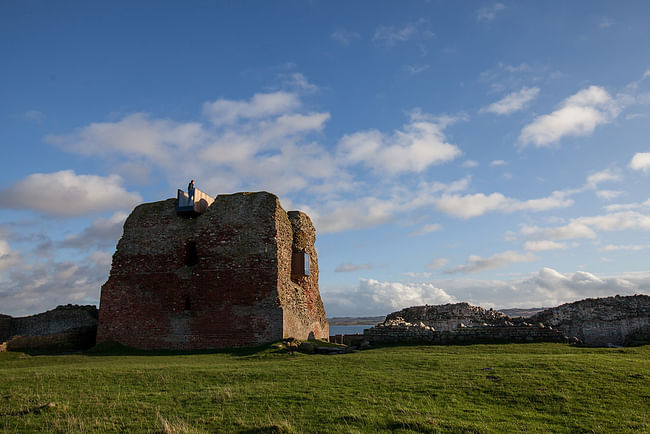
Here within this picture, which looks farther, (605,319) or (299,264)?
(299,264)

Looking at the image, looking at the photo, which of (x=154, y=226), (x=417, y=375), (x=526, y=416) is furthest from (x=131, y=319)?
(x=526, y=416)

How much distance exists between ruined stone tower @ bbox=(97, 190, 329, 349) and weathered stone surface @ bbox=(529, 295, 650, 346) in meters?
12.8

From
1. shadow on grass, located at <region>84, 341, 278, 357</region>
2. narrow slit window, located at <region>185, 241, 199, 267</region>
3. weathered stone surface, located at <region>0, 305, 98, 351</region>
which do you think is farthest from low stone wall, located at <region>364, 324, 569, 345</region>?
weathered stone surface, located at <region>0, 305, 98, 351</region>

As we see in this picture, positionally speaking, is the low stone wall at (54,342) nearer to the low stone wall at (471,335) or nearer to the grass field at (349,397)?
the grass field at (349,397)

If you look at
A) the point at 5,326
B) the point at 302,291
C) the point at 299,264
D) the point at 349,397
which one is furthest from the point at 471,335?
the point at 5,326

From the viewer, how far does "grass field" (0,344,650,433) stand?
8086mm

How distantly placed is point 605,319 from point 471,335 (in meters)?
7.93

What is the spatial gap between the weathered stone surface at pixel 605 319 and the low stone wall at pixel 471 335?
196 inches

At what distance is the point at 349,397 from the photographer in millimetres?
9664

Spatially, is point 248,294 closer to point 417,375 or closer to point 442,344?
point 442,344

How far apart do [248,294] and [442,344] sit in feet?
28.7

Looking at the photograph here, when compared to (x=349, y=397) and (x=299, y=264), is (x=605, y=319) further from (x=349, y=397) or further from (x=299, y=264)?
(x=349, y=397)

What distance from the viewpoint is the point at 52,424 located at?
8.36m

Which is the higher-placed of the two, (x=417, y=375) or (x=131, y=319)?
(x=131, y=319)
